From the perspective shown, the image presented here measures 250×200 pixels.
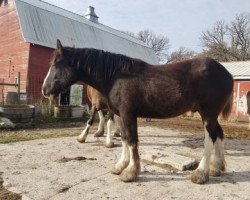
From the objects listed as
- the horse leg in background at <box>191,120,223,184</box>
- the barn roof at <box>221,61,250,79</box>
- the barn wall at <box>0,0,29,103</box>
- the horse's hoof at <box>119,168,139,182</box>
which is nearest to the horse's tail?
the horse leg in background at <box>191,120,223,184</box>

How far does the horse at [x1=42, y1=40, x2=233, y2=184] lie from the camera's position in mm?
4965

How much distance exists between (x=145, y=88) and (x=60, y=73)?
55.1 inches

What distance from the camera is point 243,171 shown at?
5.70m

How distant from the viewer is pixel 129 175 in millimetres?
4914

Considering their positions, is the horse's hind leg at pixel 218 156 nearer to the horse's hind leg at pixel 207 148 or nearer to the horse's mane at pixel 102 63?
the horse's hind leg at pixel 207 148

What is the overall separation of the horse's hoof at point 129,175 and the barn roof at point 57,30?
586 inches

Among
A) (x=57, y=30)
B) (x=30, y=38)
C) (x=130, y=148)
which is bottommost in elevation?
(x=130, y=148)

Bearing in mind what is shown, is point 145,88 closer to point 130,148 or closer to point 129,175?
point 130,148

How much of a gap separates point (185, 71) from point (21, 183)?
9.74 feet

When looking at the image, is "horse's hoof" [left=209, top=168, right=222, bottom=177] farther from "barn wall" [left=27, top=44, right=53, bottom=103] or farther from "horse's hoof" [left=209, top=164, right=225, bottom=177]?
"barn wall" [left=27, top=44, right=53, bottom=103]

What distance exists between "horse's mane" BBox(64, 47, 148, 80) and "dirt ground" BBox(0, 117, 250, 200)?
165 centimetres

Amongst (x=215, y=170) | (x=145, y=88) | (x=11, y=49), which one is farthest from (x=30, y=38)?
(x=215, y=170)

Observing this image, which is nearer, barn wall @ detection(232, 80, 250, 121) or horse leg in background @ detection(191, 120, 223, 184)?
horse leg in background @ detection(191, 120, 223, 184)

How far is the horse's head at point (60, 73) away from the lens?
5305mm
